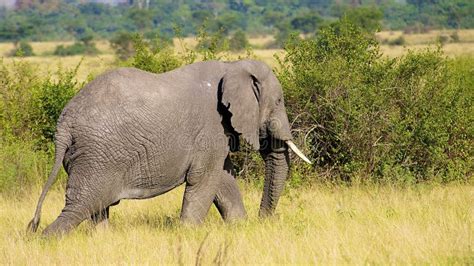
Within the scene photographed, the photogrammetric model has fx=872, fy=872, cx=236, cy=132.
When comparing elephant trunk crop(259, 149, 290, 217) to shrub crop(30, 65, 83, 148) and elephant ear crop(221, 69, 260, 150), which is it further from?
shrub crop(30, 65, 83, 148)

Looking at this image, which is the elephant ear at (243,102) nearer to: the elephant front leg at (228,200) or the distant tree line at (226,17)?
the elephant front leg at (228,200)

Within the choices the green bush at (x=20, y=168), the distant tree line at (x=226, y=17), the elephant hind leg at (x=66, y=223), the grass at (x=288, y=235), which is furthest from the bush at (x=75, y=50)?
the elephant hind leg at (x=66, y=223)

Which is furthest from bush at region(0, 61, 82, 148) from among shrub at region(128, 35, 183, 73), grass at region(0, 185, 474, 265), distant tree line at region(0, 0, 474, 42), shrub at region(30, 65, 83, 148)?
distant tree line at region(0, 0, 474, 42)

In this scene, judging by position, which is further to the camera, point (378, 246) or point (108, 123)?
point (108, 123)

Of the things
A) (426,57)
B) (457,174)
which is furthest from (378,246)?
(426,57)

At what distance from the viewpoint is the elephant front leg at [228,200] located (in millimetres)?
7887

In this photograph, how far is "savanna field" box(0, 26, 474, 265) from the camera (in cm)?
648

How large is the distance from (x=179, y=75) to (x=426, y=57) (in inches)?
175

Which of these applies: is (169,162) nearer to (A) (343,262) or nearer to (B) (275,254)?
(B) (275,254)

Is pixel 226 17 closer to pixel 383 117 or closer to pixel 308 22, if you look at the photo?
pixel 308 22

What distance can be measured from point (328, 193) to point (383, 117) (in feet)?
4.36

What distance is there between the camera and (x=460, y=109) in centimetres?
1055

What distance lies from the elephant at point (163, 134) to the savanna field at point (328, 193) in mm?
294

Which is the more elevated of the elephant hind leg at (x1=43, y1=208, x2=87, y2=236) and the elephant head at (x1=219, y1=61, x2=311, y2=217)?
the elephant head at (x1=219, y1=61, x2=311, y2=217)
